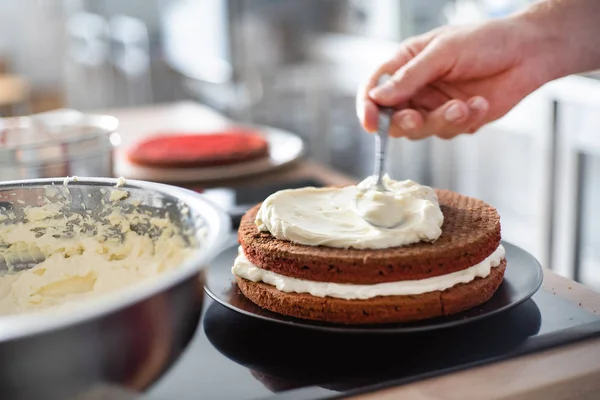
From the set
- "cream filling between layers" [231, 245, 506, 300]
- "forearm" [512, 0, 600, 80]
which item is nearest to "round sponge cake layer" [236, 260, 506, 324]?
"cream filling between layers" [231, 245, 506, 300]

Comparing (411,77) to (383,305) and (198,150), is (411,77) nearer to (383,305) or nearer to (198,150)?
(383,305)

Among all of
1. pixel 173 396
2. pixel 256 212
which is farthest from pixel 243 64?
pixel 173 396

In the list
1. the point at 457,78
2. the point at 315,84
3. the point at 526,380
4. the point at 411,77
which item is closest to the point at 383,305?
the point at 526,380

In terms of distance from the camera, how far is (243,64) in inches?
146

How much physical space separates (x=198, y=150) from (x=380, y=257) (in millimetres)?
1037

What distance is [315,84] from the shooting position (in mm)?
3969

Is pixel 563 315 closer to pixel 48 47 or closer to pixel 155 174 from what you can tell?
pixel 155 174

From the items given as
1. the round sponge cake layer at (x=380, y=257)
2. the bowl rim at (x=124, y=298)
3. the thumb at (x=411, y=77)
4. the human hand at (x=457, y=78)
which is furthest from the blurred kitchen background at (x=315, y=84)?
the bowl rim at (x=124, y=298)

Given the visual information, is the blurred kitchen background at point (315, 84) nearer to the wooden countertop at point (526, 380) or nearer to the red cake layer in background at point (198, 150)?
the red cake layer in background at point (198, 150)

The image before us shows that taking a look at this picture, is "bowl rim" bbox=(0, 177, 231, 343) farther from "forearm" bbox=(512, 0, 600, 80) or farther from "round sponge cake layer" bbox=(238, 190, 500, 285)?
"forearm" bbox=(512, 0, 600, 80)

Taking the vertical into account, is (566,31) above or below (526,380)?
above

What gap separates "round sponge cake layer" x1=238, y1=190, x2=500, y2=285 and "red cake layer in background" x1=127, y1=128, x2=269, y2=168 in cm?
83

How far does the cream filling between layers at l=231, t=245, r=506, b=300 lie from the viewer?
79 centimetres

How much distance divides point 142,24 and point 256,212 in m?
4.17
